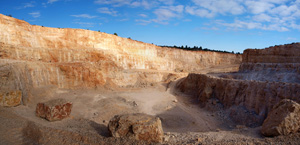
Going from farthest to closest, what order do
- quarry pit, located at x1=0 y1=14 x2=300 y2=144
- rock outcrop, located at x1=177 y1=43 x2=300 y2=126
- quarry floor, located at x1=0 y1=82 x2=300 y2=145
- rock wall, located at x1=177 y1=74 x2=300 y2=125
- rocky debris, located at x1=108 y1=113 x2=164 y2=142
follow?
rock outcrop, located at x1=177 y1=43 x2=300 y2=126 < rock wall, located at x1=177 y1=74 x2=300 y2=125 < quarry pit, located at x1=0 y1=14 x2=300 y2=144 < rocky debris, located at x1=108 y1=113 x2=164 y2=142 < quarry floor, located at x1=0 y1=82 x2=300 y2=145

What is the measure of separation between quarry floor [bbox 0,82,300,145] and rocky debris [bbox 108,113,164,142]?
28cm

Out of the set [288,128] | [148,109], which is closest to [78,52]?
[148,109]

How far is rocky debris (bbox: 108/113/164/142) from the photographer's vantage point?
5.90 metres

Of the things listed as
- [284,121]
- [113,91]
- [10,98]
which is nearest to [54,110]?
[10,98]

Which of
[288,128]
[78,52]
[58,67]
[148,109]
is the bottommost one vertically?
[148,109]

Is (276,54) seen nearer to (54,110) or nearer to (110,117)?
(110,117)

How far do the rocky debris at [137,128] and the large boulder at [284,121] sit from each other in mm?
3646

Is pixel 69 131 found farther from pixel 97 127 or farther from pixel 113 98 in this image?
pixel 113 98

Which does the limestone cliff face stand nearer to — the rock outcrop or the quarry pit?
the quarry pit

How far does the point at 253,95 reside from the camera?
1198cm

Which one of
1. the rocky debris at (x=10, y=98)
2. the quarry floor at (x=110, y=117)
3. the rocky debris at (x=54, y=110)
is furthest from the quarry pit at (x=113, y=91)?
the rocky debris at (x=54, y=110)

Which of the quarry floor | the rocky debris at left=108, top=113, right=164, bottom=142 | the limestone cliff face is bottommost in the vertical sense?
the quarry floor

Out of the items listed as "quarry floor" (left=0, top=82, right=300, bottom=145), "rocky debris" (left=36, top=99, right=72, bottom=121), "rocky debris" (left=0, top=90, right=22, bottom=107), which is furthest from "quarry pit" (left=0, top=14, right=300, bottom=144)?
"rocky debris" (left=36, top=99, right=72, bottom=121)

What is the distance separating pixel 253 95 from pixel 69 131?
10.9 metres
